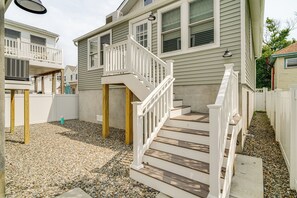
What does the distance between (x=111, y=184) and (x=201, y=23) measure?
5140mm

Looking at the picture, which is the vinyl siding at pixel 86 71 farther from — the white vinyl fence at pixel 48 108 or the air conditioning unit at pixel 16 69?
the air conditioning unit at pixel 16 69

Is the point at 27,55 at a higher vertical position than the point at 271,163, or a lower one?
higher

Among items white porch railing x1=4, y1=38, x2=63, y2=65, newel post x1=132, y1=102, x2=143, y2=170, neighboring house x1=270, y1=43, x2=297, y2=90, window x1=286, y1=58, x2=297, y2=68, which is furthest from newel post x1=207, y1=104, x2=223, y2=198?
window x1=286, y1=58, x2=297, y2=68

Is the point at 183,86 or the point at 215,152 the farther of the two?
the point at 183,86

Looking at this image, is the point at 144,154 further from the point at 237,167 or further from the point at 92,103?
the point at 92,103

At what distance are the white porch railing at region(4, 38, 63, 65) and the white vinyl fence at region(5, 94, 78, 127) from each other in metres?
2.33

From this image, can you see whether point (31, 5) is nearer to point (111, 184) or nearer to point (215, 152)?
point (111, 184)

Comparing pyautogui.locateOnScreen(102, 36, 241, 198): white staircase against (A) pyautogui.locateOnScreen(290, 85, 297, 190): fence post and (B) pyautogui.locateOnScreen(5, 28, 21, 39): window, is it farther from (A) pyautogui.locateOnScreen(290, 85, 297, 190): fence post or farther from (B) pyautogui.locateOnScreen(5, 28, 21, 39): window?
(B) pyautogui.locateOnScreen(5, 28, 21, 39): window

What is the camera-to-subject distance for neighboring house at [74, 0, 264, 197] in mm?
2746

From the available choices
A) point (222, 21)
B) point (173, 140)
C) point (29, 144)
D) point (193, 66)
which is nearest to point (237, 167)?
point (173, 140)

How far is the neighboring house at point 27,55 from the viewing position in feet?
17.2

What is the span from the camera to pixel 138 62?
17.1 feet

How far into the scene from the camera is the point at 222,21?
4.89 meters

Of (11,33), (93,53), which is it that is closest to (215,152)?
(93,53)
